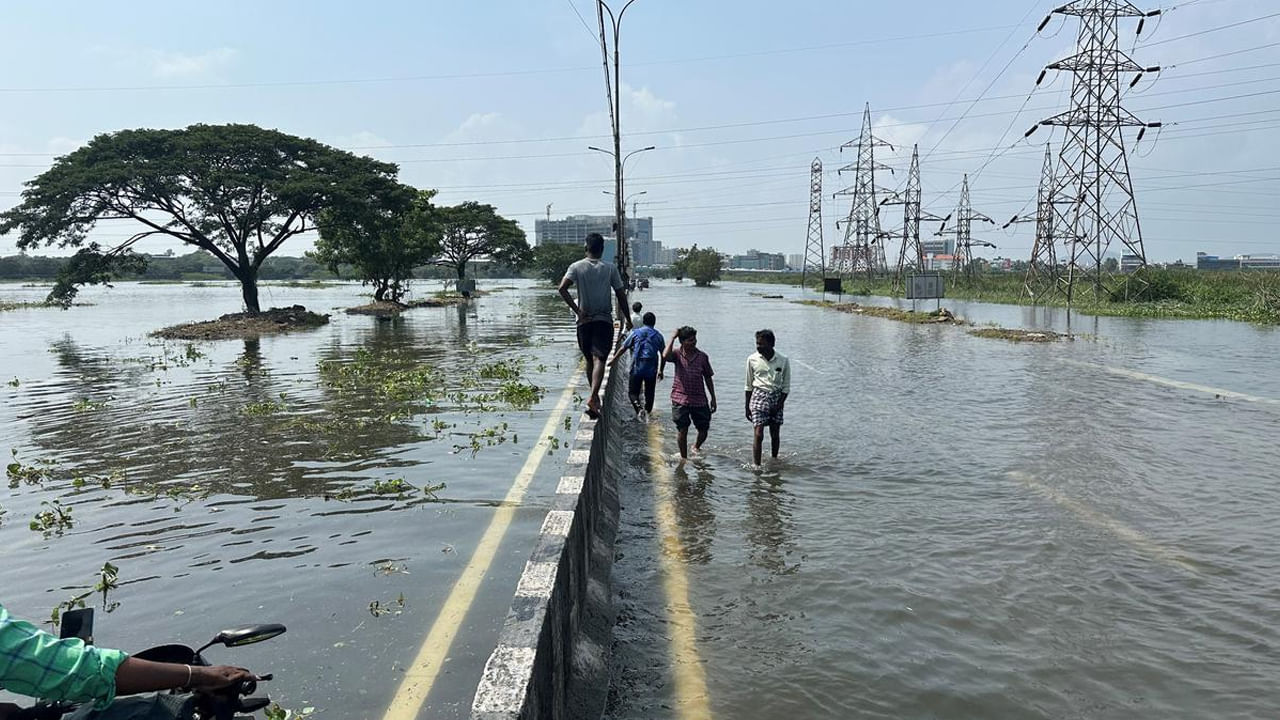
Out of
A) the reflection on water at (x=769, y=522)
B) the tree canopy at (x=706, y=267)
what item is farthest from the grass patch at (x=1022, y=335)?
the tree canopy at (x=706, y=267)

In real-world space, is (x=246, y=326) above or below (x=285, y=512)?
above

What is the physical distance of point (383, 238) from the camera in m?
47.2

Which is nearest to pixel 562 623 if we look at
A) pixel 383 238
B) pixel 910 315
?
pixel 910 315

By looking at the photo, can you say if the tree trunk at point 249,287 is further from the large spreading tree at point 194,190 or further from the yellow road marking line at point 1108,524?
the yellow road marking line at point 1108,524

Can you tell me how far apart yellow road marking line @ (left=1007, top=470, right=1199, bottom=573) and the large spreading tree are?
114 ft

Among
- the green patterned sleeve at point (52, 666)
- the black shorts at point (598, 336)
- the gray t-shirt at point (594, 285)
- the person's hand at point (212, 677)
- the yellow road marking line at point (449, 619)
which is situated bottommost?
the yellow road marking line at point (449, 619)

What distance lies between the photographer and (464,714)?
3951mm

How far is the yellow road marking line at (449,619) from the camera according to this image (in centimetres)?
409

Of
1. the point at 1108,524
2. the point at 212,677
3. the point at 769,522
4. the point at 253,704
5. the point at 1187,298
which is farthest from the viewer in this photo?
the point at 1187,298

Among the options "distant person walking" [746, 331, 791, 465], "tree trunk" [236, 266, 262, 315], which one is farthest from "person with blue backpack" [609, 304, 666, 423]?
"tree trunk" [236, 266, 262, 315]

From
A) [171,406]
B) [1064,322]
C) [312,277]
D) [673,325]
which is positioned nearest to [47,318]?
[673,325]

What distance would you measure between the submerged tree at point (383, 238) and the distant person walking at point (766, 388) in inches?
1337

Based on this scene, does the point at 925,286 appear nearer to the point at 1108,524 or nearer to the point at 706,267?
the point at 1108,524

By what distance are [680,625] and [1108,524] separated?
171 inches
